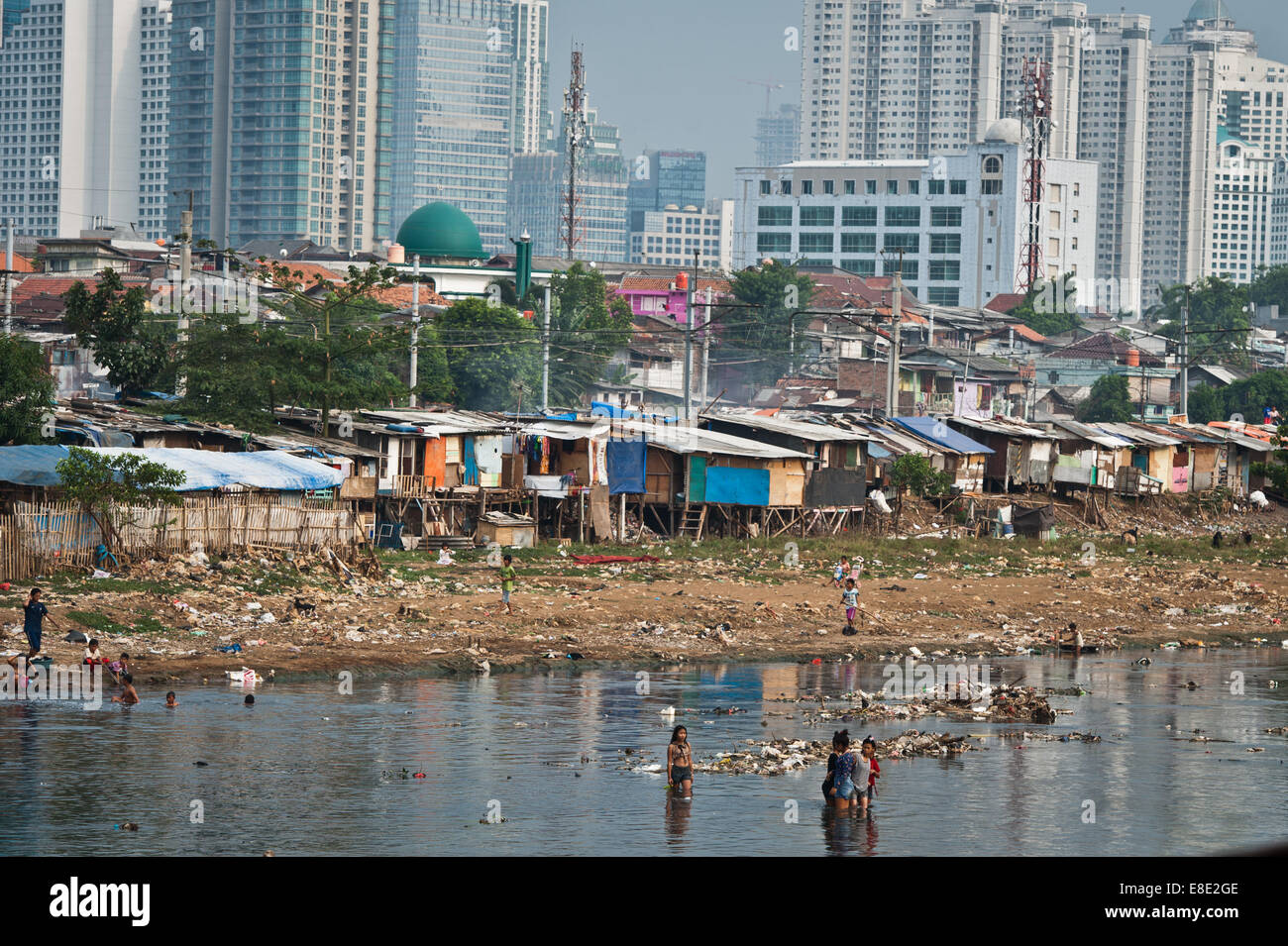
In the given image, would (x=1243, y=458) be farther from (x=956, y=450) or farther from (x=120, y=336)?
(x=120, y=336)

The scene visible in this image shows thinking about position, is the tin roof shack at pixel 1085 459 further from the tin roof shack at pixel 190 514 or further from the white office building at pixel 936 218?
the white office building at pixel 936 218

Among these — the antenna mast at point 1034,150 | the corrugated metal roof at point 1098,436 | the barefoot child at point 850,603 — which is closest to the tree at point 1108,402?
the corrugated metal roof at point 1098,436

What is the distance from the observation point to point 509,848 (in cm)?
1914

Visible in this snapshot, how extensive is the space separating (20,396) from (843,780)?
78.4 feet

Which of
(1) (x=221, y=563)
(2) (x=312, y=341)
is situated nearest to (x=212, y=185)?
(2) (x=312, y=341)

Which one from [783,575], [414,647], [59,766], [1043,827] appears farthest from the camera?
[783,575]

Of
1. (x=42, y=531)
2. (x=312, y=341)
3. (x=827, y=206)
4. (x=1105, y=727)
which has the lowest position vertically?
(x=1105, y=727)

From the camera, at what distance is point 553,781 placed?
22531 millimetres

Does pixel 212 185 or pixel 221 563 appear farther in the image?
pixel 212 185

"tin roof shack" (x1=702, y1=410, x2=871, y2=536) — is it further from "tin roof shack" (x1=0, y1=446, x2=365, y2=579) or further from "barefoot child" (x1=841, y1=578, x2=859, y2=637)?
"tin roof shack" (x1=0, y1=446, x2=365, y2=579)

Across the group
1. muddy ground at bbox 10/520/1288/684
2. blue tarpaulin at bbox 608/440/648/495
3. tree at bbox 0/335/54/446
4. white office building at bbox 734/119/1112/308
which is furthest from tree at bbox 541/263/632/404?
white office building at bbox 734/119/1112/308

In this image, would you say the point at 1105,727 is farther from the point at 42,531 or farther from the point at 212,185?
the point at 212,185

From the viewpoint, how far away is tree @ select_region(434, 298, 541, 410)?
250 ft

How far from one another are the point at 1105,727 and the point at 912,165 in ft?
452
